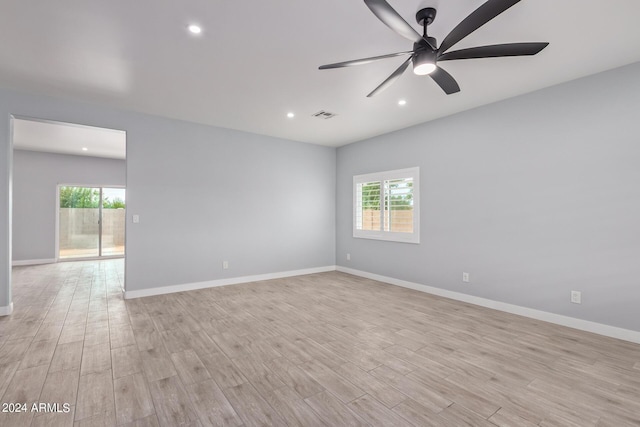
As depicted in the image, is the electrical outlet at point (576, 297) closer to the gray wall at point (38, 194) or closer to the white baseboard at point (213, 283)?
the white baseboard at point (213, 283)

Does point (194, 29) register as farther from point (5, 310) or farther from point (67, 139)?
point (67, 139)

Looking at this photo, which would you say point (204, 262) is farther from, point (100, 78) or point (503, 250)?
point (503, 250)

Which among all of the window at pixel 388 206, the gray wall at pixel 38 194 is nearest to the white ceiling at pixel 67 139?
the gray wall at pixel 38 194

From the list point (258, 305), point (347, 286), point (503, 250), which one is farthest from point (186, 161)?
point (503, 250)

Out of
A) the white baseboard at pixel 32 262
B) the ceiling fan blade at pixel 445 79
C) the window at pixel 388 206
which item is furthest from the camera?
the white baseboard at pixel 32 262

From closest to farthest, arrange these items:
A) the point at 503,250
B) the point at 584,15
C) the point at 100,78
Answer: the point at 584,15
the point at 100,78
the point at 503,250

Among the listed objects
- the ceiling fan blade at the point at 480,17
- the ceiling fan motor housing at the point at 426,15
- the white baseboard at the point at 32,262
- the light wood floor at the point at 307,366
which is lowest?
the light wood floor at the point at 307,366

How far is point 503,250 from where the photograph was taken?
3861 mm

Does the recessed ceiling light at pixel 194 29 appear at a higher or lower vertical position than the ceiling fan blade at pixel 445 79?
higher

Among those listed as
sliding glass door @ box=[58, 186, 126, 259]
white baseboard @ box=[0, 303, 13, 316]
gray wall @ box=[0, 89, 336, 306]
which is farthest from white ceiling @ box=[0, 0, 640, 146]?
sliding glass door @ box=[58, 186, 126, 259]

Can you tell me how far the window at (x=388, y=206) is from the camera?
195 inches

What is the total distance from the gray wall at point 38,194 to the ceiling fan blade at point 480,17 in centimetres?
915

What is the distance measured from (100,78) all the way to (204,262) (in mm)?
2935

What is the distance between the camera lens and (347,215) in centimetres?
631
